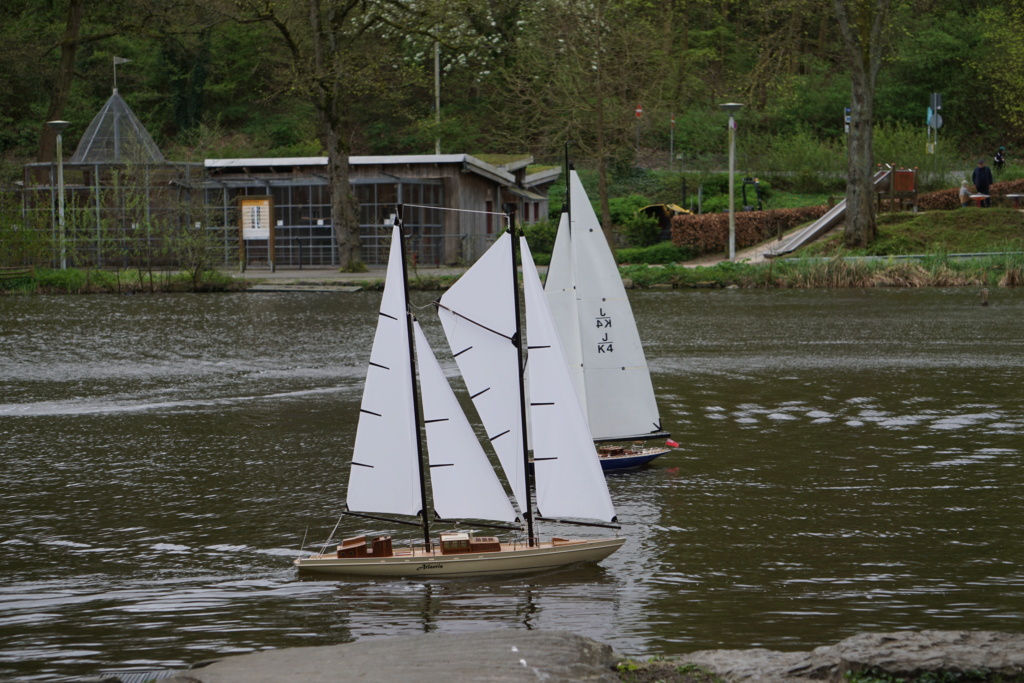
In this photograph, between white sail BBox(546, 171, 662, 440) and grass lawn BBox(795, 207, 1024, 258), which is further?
grass lawn BBox(795, 207, 1024, 258)

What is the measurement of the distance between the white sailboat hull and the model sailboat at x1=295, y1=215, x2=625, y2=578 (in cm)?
2

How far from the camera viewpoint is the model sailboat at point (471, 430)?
12.0m

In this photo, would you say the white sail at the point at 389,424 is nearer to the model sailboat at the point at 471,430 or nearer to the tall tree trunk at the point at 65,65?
the model sailboat at the point at 471,430

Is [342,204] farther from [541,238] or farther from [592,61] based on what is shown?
[592,61]

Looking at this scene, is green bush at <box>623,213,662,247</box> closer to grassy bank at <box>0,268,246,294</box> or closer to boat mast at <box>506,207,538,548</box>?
grassy bank at <box>0,268,246,294</box>

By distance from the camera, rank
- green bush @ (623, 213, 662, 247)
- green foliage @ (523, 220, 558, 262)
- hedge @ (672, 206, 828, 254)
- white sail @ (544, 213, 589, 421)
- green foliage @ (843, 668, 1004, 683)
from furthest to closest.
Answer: green bush @ (623, 213, 662, 247) → green foliage @ (523, 220, 558, 262) → hedge @ (672, 206, 828, 254) → white sail @ (544, 213, 589, 421) → green foliage @ (843, 668, 1004, 683)

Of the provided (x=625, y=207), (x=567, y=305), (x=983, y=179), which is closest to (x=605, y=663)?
(x=567, y=305)

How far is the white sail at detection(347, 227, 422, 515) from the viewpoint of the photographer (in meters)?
12.0

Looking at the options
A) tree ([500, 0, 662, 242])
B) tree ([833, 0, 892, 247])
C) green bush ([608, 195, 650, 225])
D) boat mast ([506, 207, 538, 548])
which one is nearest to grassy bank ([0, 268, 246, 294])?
tree ([500, 0, 662, 242])

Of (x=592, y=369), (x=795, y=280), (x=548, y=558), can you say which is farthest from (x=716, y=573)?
(x=795, y=280)

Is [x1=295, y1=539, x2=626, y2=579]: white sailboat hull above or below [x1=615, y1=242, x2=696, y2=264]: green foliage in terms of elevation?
below

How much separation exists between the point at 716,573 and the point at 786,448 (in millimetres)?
6483

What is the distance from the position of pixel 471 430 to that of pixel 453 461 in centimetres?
40

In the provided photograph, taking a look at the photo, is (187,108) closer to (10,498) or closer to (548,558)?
(10,498)
